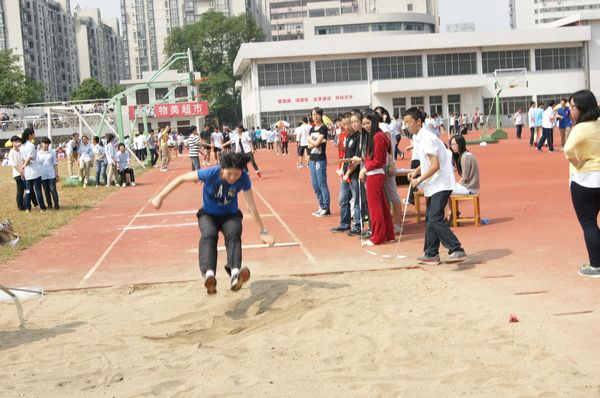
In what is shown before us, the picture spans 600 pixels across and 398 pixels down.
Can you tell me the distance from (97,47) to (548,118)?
136m

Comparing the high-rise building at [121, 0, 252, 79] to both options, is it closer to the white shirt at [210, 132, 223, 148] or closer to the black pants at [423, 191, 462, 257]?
the white shirt at [210, 132, 223, 148]

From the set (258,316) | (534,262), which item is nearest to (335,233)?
(534,262)

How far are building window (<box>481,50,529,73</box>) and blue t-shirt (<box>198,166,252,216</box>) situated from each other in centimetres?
6002

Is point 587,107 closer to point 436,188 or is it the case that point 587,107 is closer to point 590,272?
point 590,272

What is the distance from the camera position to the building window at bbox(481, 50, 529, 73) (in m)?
63.2

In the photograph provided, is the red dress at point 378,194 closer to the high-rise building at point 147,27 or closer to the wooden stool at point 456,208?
the wooden stool at point 456,208

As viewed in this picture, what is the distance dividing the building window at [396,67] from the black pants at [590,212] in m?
57.4

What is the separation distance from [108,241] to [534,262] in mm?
6825

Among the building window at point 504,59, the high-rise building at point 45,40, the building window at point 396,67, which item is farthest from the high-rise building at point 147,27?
the building window at point 504,59

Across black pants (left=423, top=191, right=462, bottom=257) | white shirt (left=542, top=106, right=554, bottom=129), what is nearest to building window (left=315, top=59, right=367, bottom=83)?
white shirt (left=542, top=106, right=554, bottom=129)

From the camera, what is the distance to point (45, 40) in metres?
121

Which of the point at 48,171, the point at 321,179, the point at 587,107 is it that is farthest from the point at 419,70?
the point at 587,107

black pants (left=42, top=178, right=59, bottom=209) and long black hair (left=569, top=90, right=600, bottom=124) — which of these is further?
black pants (left=42, top=178, right=59, bottom=209)

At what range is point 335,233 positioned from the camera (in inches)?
434
